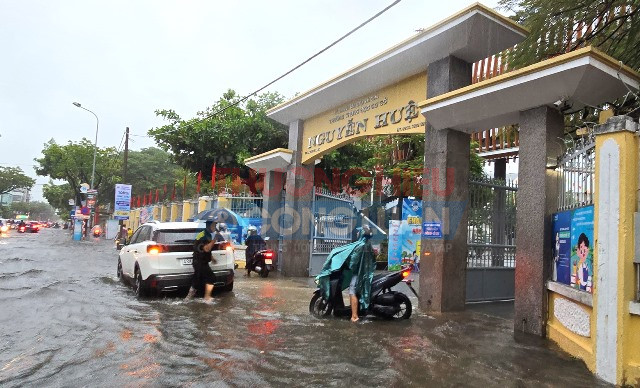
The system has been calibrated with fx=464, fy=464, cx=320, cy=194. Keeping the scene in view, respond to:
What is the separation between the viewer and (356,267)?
7.03 meters

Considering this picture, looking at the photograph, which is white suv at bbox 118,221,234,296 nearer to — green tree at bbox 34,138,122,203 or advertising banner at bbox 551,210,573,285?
advertising banner at bbox 551,210,573,285

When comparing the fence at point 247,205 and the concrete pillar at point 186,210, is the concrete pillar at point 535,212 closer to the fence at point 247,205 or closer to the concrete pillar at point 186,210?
the fence at point 247,205

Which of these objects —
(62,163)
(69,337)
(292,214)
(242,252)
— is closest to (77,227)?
(62,163)

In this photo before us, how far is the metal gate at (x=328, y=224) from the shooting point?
13.5 meters

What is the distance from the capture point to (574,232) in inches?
213

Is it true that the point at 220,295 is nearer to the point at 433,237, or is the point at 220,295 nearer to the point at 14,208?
the point at 433,237

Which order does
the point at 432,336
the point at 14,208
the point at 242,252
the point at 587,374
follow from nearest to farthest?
the point at 587,374
the point at 432,336
the point at 242,252
the point at 14,208

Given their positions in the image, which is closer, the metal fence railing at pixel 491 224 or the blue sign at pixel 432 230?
the blue sign at pixel 432 230

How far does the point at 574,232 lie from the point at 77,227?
3966 cm

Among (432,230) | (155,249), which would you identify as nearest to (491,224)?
(432,230)

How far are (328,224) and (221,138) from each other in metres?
6.02

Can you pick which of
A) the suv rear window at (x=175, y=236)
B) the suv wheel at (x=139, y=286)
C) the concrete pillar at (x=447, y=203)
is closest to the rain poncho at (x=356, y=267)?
the concrete pillar at (x=447, y=203)

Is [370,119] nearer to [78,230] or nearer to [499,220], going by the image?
[499,220]

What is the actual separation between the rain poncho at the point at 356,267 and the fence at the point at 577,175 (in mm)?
2743
